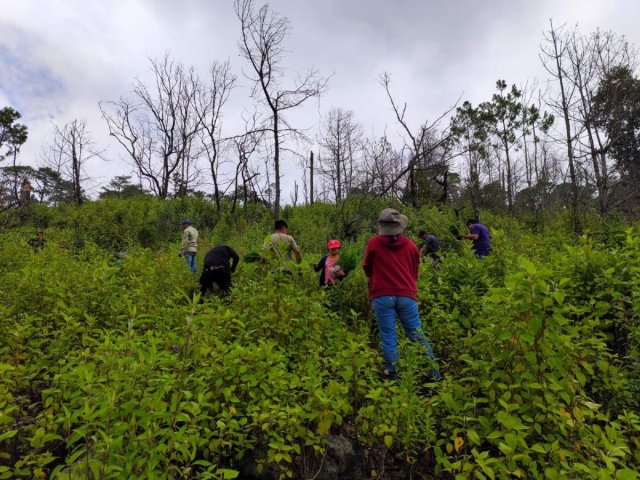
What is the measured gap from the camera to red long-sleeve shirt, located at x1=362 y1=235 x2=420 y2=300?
337 centimetres

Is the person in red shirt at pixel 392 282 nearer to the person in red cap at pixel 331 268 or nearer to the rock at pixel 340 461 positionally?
the rock at pixel 340 461

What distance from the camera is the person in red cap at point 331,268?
4.80 meters

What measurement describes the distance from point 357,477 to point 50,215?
59.7ft

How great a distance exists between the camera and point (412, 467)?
2299 mm

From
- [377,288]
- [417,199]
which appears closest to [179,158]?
[417,199]

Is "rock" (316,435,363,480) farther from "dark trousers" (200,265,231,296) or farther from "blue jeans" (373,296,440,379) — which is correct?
"dark trousers" (200,265,231,296)

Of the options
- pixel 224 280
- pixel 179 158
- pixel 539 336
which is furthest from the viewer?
pixel 179 158

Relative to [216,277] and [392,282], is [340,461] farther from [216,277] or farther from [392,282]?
[216,277]

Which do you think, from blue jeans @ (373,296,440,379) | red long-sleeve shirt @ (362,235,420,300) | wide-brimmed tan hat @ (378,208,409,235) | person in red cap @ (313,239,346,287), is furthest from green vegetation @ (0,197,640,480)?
wide-brimmed tan hat @ (378,208,409,235)

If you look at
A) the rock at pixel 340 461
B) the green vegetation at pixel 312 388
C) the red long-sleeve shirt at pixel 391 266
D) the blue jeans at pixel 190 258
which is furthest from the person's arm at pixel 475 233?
the blue jeans at pixel 190 258

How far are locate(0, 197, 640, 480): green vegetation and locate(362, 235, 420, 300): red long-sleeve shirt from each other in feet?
1.82

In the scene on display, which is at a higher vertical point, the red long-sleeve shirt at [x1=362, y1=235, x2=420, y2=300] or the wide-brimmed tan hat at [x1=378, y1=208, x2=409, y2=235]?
the wide-brimmed tan hat at [x1=378, y1=208, x2=409, y2=235]

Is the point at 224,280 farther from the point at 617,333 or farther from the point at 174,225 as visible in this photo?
the point at 174,225

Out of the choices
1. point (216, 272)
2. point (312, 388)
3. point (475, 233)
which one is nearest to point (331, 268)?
point (216, 272)
